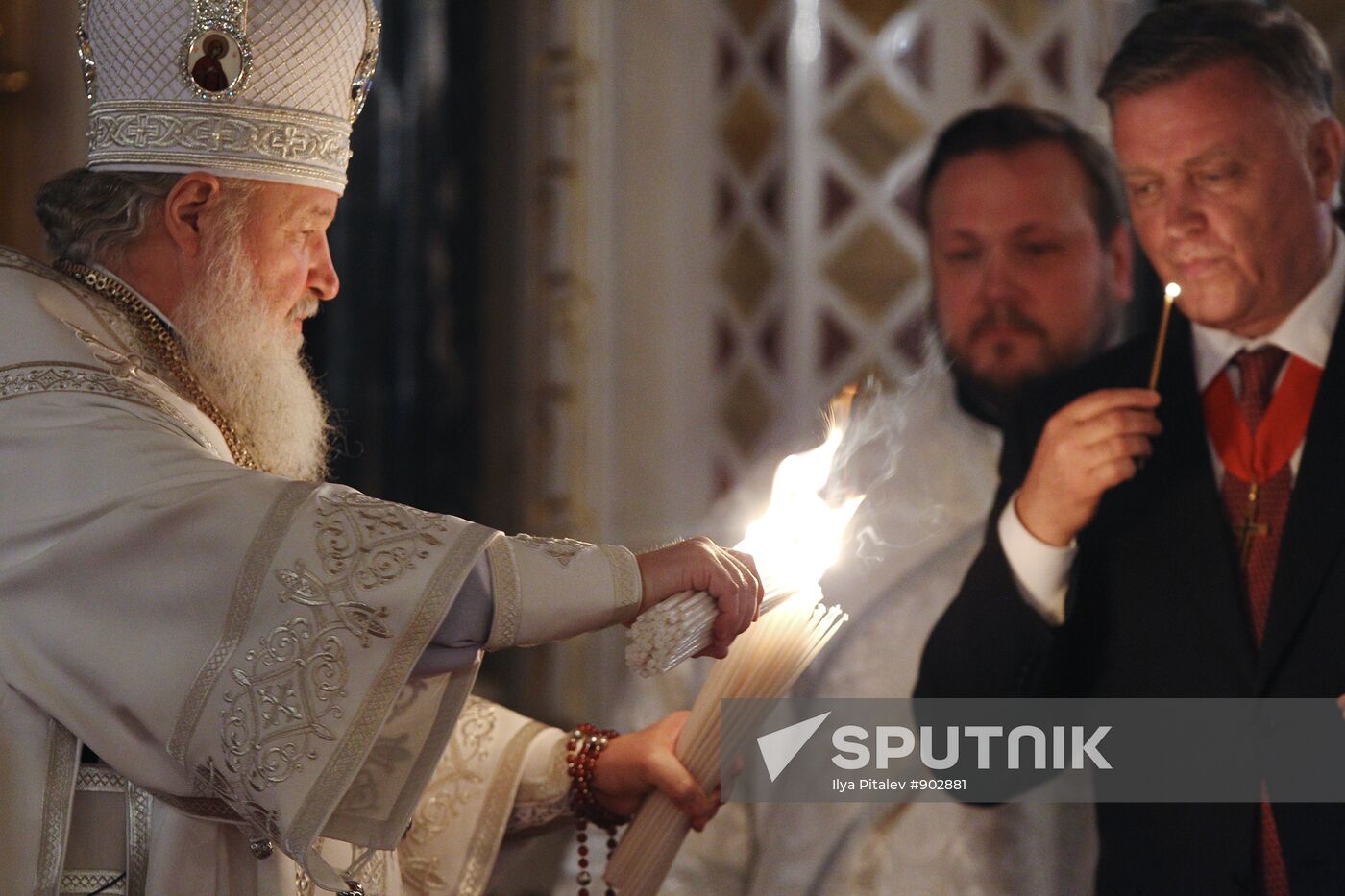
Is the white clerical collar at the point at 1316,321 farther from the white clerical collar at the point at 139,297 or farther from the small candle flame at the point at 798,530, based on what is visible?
the white clerical collar at the point at 139,297

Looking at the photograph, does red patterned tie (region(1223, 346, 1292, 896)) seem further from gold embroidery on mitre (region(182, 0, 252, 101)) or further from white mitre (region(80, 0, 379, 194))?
gold embroidery on mitre (region(182, 0, 252, 101))

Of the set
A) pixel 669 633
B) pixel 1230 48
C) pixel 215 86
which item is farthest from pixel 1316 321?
pixel 215 86

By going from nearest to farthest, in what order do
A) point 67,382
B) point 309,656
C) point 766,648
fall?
point 309,656, point 67,382, point 766,648

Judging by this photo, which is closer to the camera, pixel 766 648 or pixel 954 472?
pixel 766 648

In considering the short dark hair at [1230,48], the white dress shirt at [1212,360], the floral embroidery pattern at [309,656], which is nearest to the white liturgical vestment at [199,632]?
the floral embroidery pattern at [309,656]

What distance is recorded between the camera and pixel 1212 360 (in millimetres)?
2324

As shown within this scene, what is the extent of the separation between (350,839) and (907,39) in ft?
7.36

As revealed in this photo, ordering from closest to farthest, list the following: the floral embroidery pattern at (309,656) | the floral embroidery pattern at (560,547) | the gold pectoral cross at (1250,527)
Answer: the floral embroidery pattern at (309,656) → the floral embroidery pattern at (560,547) → the gold pectoral cross at (1250,527)

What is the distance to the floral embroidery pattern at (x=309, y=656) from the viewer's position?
1.74m

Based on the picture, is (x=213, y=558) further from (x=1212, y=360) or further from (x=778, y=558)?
(x=1212, y=360)

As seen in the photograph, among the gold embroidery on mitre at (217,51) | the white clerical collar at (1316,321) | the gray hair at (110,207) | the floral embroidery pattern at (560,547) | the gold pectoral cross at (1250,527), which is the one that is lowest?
the gold pectoral cross at (1250,527)

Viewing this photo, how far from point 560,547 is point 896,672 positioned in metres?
1.03

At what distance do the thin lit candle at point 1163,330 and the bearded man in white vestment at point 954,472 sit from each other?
163mm

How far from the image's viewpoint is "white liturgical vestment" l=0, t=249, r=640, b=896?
1.76 meters
